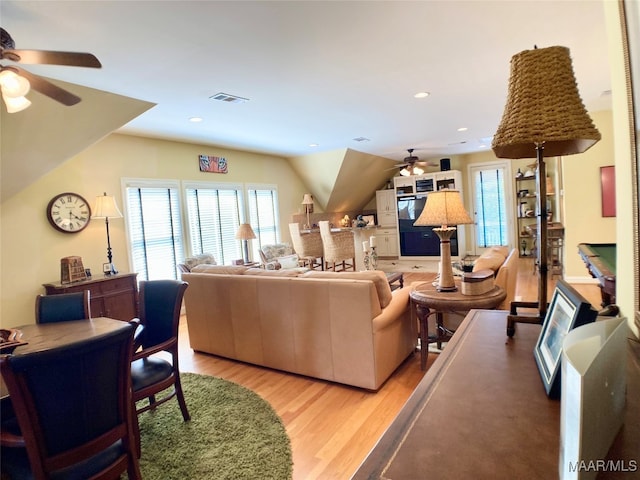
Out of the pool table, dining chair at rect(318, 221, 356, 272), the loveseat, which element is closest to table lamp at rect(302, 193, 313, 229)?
dining chair at rect(318, 221, 356, 272)

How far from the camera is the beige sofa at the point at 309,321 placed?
265 centimetres

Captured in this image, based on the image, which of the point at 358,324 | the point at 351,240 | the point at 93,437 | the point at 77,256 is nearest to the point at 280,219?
the point at 351,240

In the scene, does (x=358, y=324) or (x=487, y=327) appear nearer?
(x=487, y=327)

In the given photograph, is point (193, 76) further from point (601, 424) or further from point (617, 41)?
point (601, 424)

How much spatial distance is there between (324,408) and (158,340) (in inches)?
50.3

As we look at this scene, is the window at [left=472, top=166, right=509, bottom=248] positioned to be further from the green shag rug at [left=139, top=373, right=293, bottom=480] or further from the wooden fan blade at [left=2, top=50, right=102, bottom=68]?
the wooden fan blade at [left=2, top=50, right=102, bottom=68]

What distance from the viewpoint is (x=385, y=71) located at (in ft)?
10.3

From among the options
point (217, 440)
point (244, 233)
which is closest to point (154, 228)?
point (244, 233)

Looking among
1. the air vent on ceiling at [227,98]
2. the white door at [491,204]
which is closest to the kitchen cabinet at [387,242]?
the white door at [491,204]

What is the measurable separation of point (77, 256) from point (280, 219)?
3.95 metres

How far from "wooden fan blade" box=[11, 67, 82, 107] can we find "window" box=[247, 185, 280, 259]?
4505 mm

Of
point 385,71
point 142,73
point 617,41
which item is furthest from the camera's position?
point 385,71

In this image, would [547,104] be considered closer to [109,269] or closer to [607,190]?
[109,269]

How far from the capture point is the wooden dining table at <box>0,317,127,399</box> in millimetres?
1802
